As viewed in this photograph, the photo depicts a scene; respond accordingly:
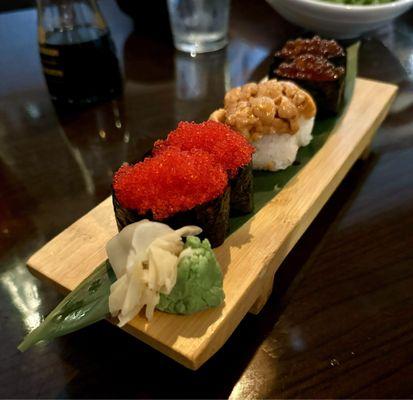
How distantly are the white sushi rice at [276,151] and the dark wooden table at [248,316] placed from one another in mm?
221

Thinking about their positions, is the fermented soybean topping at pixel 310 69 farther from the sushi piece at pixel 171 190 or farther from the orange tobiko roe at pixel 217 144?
the sushi piece at pixel 171 190

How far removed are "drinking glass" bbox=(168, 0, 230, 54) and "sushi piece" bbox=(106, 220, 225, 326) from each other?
161cm

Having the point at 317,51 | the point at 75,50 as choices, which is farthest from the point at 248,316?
the point at 75,50

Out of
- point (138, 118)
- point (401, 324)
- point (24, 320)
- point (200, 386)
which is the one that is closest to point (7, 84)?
point (138, 118)

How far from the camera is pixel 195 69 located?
7.28ft

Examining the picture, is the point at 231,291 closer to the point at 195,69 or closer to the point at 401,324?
the point at 401,324

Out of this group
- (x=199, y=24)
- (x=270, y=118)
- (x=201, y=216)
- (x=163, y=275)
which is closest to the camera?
(x=163, y=275)

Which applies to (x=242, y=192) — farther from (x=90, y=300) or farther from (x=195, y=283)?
(x=90, y=300)

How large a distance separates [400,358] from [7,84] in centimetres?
197

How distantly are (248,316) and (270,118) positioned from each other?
0.52 m

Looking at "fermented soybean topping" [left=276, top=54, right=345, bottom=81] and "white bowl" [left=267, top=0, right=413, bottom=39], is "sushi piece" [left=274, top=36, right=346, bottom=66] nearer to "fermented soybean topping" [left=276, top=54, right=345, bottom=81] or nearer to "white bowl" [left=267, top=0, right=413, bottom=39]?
"fermented soybean topping" [left=276, top=54, right=345, bottom=81]

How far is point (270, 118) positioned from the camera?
4.01 feet

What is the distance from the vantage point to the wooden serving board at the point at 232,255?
880mm

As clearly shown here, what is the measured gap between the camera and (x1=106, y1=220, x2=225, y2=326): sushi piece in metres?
0.85
